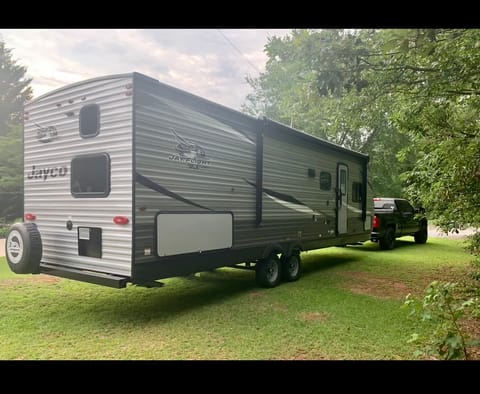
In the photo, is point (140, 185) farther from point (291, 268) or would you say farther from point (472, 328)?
point (472, 328)

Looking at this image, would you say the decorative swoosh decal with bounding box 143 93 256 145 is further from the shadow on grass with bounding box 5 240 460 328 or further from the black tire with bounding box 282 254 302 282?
the shadow on grass with bounding box 5 240 460 328

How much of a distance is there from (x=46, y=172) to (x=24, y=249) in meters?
1.20

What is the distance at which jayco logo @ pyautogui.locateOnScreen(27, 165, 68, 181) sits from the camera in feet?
17.3

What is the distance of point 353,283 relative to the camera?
7.38 metres

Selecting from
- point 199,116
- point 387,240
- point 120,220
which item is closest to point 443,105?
point 199,116

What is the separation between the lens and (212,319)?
16.6ft

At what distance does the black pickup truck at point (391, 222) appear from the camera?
12266 millimetres

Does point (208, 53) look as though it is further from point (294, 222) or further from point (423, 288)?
point (423, 288)

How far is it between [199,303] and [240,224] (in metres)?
1.42

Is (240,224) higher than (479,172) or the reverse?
the reverse

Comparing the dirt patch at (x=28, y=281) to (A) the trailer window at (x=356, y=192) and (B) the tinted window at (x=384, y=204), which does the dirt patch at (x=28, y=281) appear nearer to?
(A) the trailer window at (x=356, y=192)

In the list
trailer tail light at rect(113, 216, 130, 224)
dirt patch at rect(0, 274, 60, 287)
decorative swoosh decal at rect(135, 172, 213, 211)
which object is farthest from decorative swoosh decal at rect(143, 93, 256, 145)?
dirt patch at rect(0, 274, 60, 287)

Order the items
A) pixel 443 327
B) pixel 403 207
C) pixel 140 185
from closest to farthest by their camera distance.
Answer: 1. pixel 443 327
2. pixel 140 185
3. pixel 403 207

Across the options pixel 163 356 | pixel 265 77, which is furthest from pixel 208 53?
pixel 265 77
